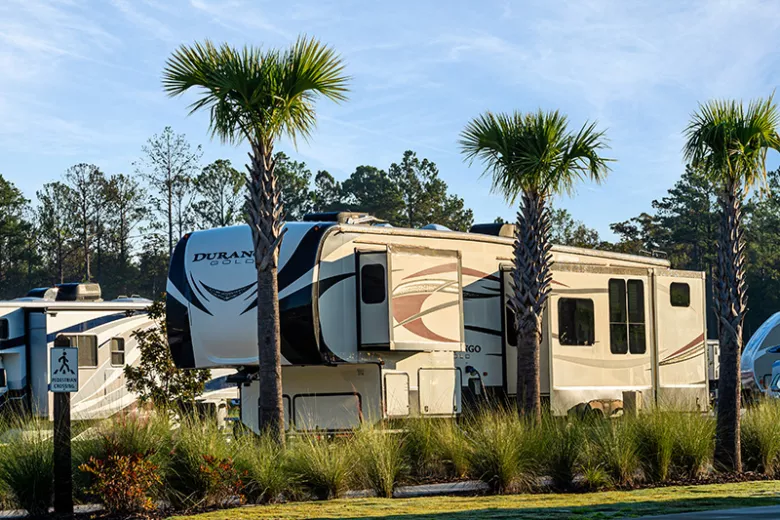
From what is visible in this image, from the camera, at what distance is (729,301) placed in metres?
16.6

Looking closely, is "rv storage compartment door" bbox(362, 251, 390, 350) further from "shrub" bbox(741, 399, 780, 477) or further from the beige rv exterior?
"shrub" bbox(741, 399, 780, 477)

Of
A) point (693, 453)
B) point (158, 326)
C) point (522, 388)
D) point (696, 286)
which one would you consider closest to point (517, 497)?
point (693, 453)

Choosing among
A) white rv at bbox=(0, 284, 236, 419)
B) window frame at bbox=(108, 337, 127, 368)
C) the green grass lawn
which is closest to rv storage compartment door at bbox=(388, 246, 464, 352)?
the green grass lawn

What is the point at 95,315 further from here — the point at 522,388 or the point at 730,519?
the point at 730,519

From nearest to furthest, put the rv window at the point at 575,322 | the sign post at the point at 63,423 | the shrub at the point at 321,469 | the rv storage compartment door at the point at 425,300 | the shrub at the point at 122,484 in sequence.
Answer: the shrub at the point at 122,484 → the sign post at the point at 63,423 → the shrub at the point at 321,469 → the rv storage compartment door at the point at 425,300 → the rv window at the point at 575,322

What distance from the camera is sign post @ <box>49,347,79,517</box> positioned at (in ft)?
39.8

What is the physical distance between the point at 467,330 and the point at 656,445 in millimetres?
4381

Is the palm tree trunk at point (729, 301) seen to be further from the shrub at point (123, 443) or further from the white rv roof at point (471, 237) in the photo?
the shrub at point (123, 443)

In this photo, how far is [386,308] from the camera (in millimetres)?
16641

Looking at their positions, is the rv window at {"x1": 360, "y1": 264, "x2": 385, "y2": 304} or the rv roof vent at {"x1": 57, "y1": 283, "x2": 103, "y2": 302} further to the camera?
the rv roof vent at {"x1": 57, "y1": 283, "x2": 103, "y2": 302}

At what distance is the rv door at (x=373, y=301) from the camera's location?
16578 mm

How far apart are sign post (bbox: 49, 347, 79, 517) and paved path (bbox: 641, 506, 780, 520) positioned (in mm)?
5972

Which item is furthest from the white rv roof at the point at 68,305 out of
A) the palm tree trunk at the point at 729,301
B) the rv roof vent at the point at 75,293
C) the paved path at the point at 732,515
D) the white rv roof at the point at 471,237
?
the paved path at the point at 732,515

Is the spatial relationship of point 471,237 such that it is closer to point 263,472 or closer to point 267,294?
point 267,294
